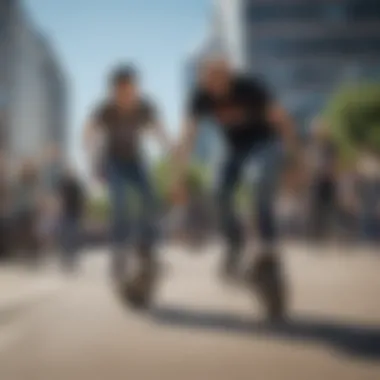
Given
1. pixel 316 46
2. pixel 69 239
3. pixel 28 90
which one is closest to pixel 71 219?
pixel 69 239

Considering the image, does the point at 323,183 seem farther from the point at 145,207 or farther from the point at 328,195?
the point at 145,207

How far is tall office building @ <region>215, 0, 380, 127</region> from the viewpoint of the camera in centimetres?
130

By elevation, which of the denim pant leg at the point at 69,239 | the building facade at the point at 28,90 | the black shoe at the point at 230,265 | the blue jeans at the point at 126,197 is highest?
the building facade at the point at 28,90

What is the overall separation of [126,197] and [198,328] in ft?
0.95

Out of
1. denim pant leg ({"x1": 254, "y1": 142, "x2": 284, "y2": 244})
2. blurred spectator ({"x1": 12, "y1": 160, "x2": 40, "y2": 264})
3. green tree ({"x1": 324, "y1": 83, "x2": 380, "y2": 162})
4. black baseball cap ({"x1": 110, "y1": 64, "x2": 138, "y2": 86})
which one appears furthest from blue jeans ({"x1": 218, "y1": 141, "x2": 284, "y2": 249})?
blurred spectator ({"x1": 12, "y1": 160, "x2": 40, "y2": 264})

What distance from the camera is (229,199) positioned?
1281 mm

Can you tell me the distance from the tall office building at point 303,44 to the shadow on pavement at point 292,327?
402 mm

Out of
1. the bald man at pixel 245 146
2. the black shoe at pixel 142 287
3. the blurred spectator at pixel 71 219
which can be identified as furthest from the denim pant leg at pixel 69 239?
the bald man at pixel 245 146

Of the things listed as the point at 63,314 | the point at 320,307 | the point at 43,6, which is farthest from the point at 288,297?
the point at 43,6

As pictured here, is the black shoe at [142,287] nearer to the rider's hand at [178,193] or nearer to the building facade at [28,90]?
the rider's hand at [178,193]

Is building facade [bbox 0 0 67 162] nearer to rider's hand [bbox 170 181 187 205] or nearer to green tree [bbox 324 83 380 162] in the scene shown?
rider's hand [bbox 170 181 187 205]

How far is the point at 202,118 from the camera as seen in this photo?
130cm

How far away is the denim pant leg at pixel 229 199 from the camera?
1.28 m

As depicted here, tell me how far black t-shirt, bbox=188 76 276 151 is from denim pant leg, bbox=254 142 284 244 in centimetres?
3
